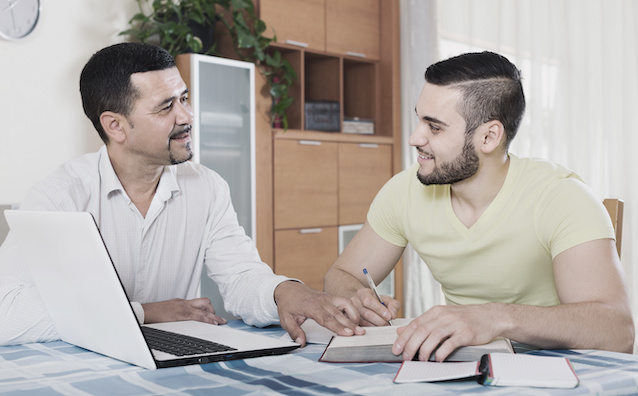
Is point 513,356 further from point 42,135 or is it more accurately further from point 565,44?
point 565,44

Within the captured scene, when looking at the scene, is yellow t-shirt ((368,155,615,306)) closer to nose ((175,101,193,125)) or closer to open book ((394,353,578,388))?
open book ((394,353,578,388))

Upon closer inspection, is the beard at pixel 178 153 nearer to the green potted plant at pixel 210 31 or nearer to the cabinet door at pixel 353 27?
the green potted plant at pixel 210 31

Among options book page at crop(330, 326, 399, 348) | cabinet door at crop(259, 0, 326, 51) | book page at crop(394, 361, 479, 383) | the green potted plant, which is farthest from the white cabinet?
book page at crop(394, 361, 479, 383)

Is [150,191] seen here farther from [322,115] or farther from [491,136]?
[322,115]

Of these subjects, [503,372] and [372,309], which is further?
[372,309]

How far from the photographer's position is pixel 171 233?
5.99ft

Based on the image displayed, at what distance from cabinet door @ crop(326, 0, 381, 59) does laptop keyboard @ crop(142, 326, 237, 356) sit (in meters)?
3.20

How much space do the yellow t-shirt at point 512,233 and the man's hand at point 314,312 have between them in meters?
0.43

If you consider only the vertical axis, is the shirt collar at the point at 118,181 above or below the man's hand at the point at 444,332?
above

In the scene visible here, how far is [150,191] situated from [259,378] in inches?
37.9

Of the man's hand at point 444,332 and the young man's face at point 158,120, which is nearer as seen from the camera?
the man's hand at point 444,332


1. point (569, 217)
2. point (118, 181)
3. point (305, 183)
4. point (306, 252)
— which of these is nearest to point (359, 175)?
point (305, 183)

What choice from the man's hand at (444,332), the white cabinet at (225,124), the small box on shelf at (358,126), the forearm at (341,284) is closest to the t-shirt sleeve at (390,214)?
the forearm at (341,284)

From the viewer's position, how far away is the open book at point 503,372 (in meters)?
0.91
